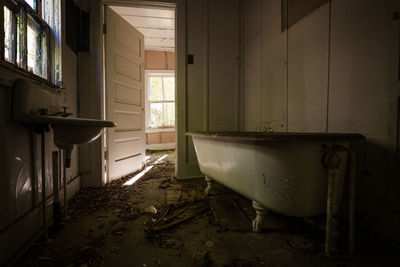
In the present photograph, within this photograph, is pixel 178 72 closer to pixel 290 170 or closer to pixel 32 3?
pixel 32 3

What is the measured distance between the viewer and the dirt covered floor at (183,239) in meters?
1.01

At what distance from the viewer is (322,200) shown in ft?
3.51

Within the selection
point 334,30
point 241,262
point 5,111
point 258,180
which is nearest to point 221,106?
point 334,30

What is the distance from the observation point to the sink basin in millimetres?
1009

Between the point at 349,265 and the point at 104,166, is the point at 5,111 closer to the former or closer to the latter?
the point at 104,166

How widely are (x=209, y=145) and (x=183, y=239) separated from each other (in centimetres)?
75

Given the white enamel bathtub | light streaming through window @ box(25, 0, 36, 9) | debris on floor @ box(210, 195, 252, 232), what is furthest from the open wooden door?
the white enamel bathtub

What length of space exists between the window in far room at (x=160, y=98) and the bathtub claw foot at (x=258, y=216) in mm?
4219

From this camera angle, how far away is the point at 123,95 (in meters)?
2.52

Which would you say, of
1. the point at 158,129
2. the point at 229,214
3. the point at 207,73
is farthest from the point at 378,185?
the point at 158,129

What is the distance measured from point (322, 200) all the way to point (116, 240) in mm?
1250

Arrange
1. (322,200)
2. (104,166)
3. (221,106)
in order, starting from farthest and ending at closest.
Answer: (221,106) → (104,166) → (322,200)

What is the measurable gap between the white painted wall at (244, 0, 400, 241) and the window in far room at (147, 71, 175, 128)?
352cm

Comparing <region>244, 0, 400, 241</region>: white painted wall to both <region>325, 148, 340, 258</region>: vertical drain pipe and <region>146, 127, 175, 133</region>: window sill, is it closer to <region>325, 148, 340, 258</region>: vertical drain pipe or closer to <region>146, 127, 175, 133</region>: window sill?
<region>325, 148, 340, 258</region>: vertical drain pipe
